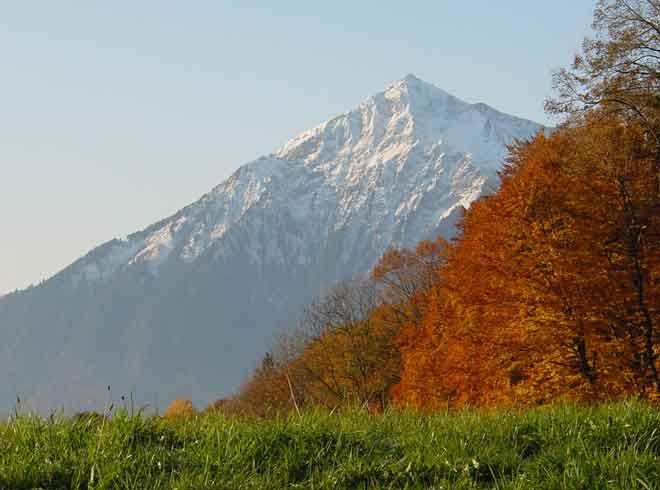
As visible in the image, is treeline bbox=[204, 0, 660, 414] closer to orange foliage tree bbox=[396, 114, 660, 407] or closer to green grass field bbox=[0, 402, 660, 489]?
orange foliage tree bbox=[396, 114, 660, 407]

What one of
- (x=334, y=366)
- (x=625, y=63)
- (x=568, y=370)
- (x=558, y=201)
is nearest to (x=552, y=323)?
(x=568, y=370)

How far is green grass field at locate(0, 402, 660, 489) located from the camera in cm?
516

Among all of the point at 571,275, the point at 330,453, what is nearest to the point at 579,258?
the point at 571,275

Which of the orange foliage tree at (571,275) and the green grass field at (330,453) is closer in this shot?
the green grass field at (330,453)

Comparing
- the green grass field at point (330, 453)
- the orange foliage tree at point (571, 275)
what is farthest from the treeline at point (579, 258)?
the green grass field at point (330, 453)

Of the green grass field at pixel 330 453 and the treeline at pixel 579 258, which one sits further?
the treeline at pixel 579 258

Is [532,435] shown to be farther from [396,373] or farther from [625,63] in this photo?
[396,373]

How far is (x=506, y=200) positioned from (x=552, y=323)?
18.6 ft

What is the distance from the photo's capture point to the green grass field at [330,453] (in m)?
5.16

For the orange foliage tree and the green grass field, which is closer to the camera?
the green grass field

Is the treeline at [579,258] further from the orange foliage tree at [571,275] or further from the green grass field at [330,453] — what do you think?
the green grass field at [330,453]

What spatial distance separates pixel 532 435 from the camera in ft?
21.2

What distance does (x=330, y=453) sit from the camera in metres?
5.98

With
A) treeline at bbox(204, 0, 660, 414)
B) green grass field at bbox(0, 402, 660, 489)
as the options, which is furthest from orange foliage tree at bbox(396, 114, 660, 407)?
green grass field at bbox(0, 402, 660, 489)
